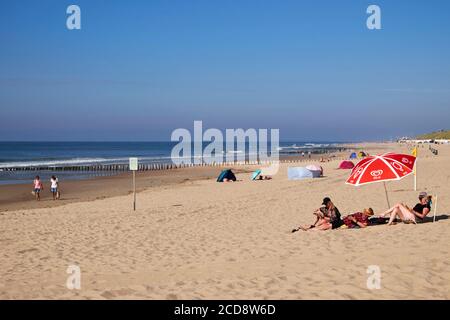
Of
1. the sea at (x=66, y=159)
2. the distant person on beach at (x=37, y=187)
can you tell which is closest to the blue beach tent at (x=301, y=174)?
the distant person on beach at (x=37, y=187)

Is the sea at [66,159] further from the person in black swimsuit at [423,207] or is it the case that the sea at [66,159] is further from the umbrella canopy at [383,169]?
the person in black swimsuit at [423,207]

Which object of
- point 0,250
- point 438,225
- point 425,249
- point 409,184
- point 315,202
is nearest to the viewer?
point 425,249

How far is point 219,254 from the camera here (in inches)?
359

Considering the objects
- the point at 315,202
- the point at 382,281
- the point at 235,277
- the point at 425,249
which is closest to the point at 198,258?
the point at 235,277

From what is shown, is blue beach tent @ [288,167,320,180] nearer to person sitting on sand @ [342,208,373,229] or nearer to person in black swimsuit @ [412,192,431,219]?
person in black swimsuit @ [412,192,431,219]

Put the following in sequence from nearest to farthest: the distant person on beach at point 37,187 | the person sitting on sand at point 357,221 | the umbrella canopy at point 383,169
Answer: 1. the umbrella canopy at point 383,169
2. the person sitting on sand at point 357,221
3. the distant person on beach at point 37,187

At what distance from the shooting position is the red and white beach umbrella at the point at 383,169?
36.4 feet

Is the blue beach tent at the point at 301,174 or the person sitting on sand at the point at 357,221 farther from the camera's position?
the blue beach tent at the point at 301,174

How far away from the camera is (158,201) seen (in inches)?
764

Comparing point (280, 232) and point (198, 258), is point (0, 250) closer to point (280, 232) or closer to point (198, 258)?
point (198, 258)

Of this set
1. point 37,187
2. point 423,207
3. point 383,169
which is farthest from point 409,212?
point 37,187

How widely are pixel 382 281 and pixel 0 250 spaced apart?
781cm

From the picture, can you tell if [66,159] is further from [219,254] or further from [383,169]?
[219,254]
